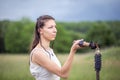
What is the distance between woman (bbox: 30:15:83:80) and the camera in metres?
2.13

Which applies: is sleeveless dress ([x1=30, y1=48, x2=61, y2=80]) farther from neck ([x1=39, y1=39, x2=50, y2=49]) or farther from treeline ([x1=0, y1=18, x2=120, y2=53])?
treeline ([x1=0, y1=18, x2=120, y2=53])

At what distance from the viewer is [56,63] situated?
7.11 feet

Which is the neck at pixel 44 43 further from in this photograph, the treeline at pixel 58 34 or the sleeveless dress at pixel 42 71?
the treeline at pixel 58 34

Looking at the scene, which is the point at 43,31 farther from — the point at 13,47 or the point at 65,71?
the point at 13,47

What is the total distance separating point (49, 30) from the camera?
218 centimetres

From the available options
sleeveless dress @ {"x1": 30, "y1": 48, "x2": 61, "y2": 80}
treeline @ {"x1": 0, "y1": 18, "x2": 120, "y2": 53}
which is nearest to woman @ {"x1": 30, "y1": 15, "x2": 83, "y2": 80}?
sleeveless dress @ {"x1": 30, "y1": 48, "x2": 61, "y2": 80}

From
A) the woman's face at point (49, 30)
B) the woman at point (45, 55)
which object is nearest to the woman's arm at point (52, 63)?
the woman at point (45, 55)

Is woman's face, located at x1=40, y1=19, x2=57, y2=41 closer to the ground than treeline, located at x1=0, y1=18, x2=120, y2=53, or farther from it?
farther from it

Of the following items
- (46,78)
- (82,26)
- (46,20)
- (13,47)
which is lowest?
(13,47)

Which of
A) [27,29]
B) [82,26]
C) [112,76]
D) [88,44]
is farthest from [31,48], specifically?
[27,29]

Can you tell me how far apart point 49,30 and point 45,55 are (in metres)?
0.15

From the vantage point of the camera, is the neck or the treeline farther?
the treeline

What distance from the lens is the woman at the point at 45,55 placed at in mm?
2129

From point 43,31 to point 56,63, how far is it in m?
0.21
